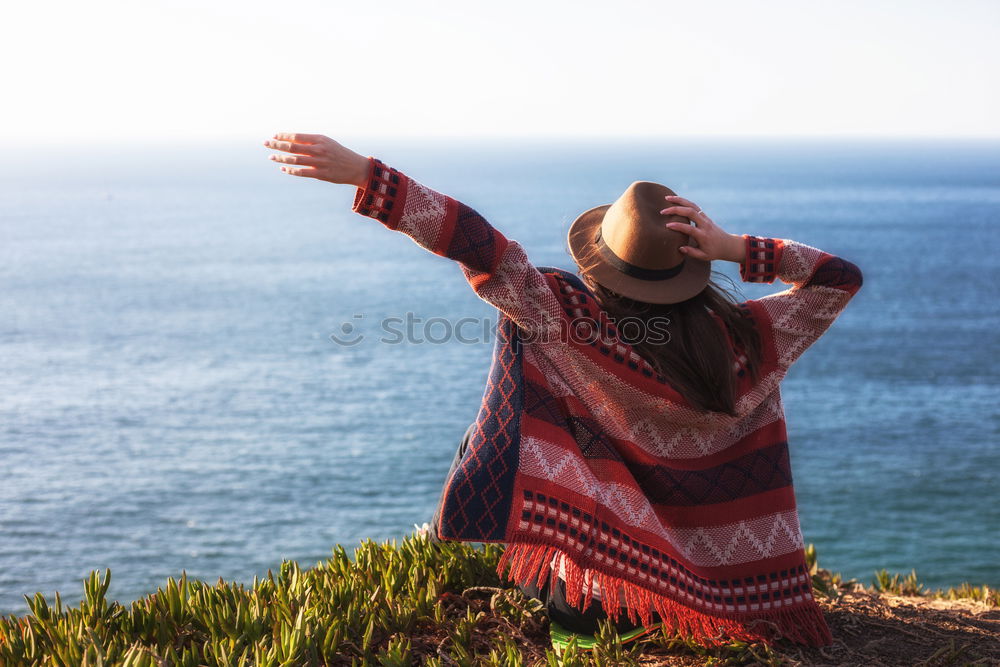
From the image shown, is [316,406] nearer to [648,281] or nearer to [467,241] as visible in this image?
[648,281]

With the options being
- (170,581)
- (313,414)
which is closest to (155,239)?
(313,414)

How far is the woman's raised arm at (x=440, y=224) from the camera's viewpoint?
10.8 feet

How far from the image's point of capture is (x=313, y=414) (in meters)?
55.1

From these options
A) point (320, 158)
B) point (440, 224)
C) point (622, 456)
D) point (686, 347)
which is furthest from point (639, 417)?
point (320, 158)

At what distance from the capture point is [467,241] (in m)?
3.52

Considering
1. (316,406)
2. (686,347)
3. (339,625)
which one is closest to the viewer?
(339,625)

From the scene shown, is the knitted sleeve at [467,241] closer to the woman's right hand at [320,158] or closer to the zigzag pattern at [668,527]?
the woman's right hand at [320,158]

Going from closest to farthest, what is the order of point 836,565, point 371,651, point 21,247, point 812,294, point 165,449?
point 371,651, point 812,294, point 836,565, point 165,449, point 21,247

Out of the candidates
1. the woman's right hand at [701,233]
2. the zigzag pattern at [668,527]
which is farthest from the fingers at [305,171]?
the woman's right hand at [701,233]

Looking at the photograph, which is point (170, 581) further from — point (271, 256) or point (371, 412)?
point (271, 256)

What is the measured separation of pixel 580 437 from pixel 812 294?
1288 millimetres

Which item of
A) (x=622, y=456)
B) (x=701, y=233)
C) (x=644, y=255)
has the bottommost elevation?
(x=622, y=456)

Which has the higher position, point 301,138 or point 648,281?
point 301,138

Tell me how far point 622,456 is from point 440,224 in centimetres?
139
